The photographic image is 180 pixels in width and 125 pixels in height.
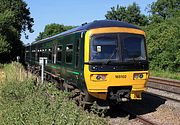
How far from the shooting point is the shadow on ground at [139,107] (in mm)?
12458

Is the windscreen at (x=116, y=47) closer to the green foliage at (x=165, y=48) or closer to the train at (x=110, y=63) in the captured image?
the train at (x=110, y=63)

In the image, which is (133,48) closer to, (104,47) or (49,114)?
(104,47)

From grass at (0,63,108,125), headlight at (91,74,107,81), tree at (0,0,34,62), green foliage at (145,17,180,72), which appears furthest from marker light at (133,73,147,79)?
tree at (0,0,34,62)

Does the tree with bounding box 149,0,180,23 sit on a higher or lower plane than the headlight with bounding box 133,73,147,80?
higher

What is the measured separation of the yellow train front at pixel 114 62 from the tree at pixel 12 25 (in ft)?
109

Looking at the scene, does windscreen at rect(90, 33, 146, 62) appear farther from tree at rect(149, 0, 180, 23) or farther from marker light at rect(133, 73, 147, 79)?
tree at rect(149, 0, 180, 23)

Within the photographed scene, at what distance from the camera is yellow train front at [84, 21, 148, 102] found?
1112 centimetres

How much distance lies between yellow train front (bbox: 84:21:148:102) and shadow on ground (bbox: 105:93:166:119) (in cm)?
88

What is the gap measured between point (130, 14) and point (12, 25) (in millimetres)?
38788

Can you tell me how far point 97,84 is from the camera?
1109cm

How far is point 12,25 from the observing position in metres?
49.5

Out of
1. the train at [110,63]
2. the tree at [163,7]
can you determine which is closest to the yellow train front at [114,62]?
the train at [110,63]

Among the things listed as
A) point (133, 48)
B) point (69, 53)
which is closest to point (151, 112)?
point (133, 48)

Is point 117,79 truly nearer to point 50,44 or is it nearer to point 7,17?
point 50,44
